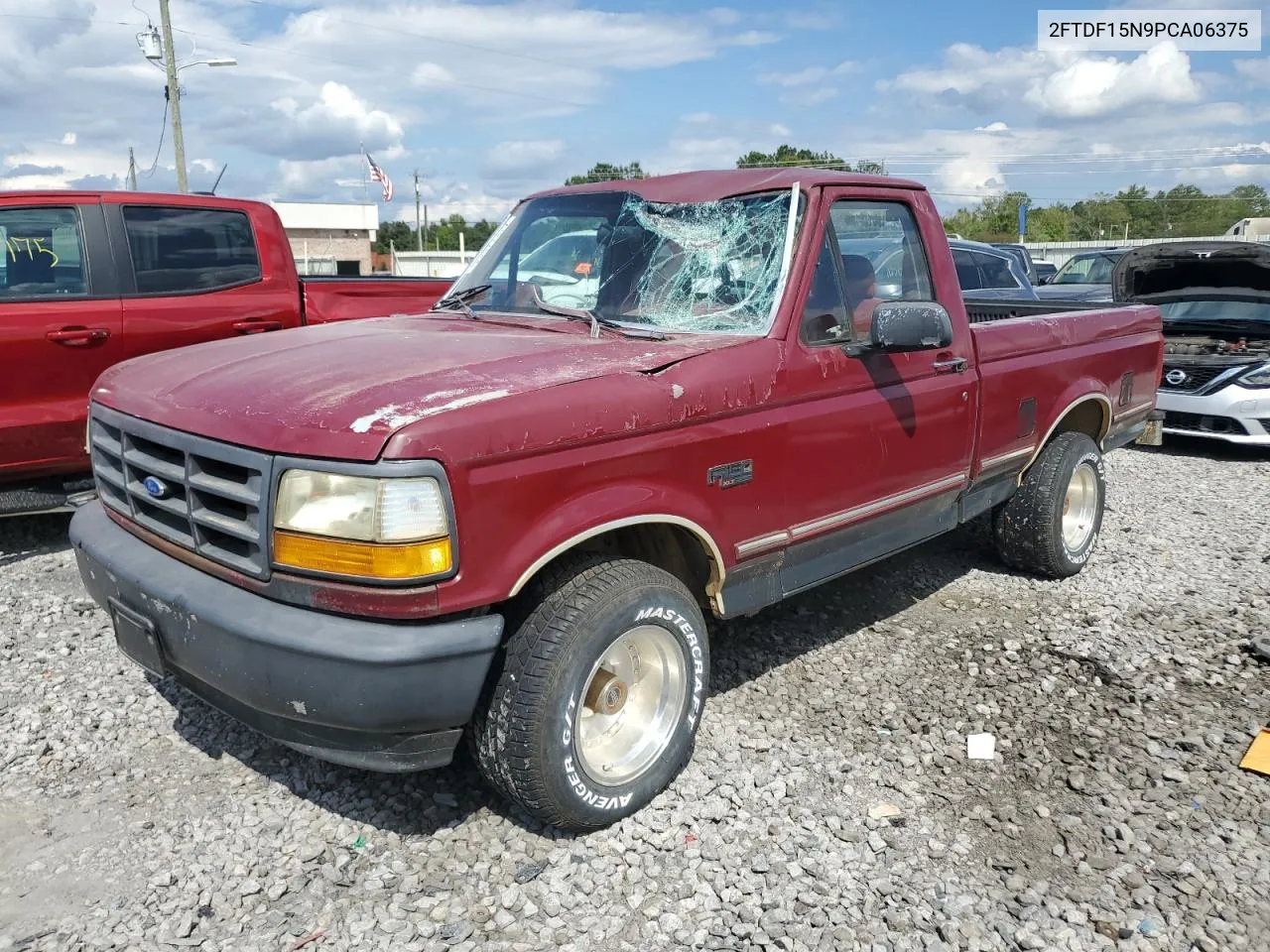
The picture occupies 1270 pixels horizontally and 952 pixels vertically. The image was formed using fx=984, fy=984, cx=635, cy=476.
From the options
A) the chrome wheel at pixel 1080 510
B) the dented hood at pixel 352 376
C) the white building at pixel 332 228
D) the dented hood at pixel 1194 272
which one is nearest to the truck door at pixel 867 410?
the dented hood at pixel 352 376

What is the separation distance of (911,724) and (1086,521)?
2367 millimetres

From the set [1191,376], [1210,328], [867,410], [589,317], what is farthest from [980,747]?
[1210,328]

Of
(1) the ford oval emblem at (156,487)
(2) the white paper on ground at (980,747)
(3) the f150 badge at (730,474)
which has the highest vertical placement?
(1) the ford oval emblem at (156,487)

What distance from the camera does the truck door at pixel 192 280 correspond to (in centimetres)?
562

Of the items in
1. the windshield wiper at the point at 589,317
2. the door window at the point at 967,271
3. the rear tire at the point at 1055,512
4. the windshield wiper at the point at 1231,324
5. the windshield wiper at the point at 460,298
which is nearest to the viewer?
the windshield wiper at the point at 589,317

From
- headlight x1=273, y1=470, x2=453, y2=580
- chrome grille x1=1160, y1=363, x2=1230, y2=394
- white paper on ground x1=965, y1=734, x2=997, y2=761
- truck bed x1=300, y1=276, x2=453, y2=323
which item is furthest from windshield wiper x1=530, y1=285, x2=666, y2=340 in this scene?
chrome grille x1=1160, y1=363, x2=1230, y2=394

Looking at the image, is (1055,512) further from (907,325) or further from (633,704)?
(633,704)

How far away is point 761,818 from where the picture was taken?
3.15m

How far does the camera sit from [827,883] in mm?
2836

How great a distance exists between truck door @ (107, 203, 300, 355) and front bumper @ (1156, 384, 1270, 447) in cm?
750

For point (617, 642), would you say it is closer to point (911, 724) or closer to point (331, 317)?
point (911, 724)

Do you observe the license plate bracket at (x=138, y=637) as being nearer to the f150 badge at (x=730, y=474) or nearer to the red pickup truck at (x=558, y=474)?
the red pickup truck at (x=558, y=474)

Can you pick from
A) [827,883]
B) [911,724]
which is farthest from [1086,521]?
[827,883]

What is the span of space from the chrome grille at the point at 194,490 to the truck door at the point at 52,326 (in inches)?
93.8
